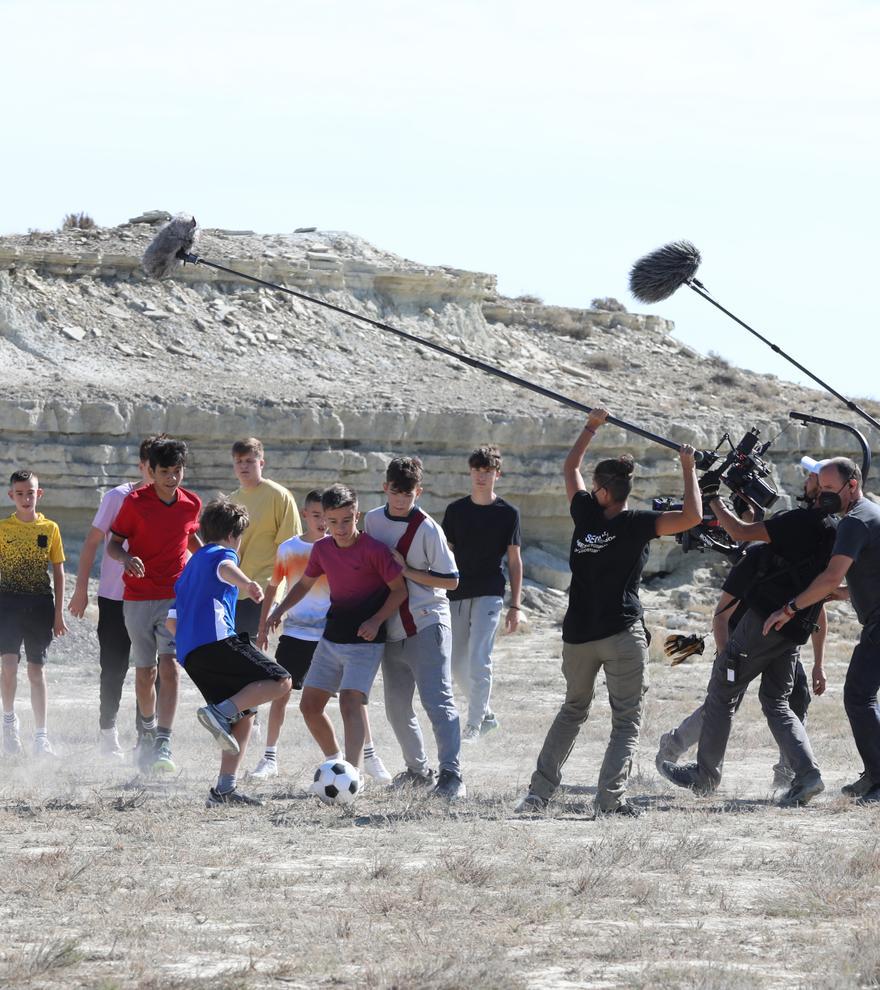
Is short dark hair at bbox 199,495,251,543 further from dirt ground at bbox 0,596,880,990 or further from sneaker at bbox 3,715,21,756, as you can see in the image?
sneaker at bbox 3,715,21,756

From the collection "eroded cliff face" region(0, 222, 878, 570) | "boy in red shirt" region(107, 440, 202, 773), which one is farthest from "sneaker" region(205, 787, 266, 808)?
"eroded cliff face" region(0, 222, 878, 570)

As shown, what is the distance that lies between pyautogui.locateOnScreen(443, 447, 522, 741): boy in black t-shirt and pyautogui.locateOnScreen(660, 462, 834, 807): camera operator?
2206mm

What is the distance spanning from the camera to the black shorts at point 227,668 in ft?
25.1

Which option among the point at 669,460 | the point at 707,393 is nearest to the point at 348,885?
the point at 669,460

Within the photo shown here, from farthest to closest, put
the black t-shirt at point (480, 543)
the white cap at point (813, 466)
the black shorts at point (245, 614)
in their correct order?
the black t-shirt at point (480, 543) → the black shorts at point (245, 614) → the white cap at point (813, 466)

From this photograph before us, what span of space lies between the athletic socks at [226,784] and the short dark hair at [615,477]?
2.40 metres

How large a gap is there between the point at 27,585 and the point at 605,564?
14.7ft

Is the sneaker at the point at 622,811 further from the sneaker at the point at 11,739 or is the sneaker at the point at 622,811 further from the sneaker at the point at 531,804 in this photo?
the sneaker at the point at 11,739

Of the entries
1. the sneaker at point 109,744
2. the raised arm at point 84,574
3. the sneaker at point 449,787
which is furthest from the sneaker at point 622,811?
the raised arm at point 84,574

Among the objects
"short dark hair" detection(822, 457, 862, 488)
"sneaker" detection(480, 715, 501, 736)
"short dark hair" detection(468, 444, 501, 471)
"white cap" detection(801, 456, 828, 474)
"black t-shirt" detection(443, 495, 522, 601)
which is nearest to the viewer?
"short dark hair" detection(822, 457, 862, 488)

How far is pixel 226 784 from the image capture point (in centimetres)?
768

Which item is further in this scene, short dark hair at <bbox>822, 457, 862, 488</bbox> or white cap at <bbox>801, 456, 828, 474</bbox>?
white cap at <bbox>801, 456, 828, 474</bbox>

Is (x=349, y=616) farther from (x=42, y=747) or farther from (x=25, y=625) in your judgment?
(x=25, y=625)

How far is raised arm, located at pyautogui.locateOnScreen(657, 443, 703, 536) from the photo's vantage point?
7.29 metres
